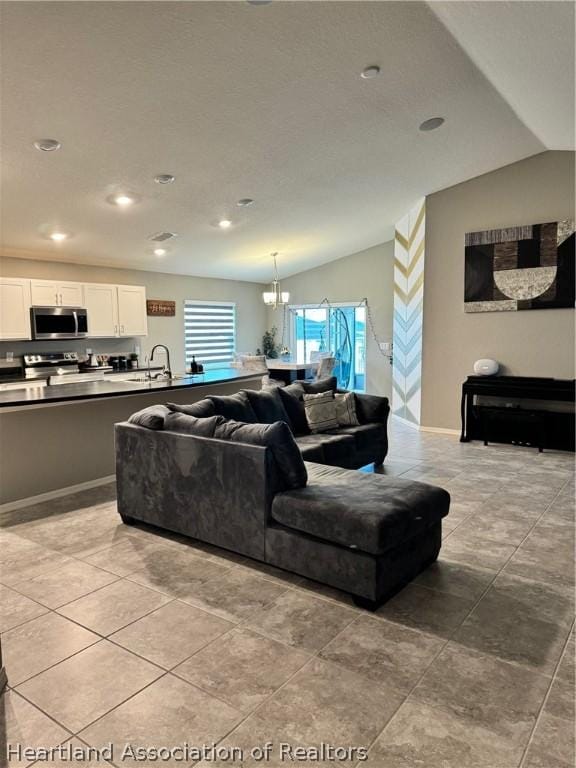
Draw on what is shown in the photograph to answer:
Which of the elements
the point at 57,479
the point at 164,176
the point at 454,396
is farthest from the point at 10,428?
the point at 454,396

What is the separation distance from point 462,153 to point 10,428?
5.25 m

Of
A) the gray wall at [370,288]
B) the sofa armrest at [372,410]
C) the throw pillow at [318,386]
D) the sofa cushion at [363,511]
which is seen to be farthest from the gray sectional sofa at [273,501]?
the gray wall at [370,288]

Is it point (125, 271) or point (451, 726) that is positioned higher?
point (125, 271)

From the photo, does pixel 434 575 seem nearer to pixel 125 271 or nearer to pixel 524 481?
pixel 524 481

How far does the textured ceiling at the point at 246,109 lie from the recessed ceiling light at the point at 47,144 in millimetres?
63

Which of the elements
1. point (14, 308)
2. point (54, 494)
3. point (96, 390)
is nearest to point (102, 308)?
point (14, 308)

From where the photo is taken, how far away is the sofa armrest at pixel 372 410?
5.25 meters

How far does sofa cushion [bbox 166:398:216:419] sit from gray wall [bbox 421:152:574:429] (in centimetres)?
413

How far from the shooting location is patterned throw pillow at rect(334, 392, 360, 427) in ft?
16.7

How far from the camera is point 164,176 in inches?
197

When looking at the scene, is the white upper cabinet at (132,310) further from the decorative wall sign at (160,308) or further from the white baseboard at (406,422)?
the white baseboard at (406,422)

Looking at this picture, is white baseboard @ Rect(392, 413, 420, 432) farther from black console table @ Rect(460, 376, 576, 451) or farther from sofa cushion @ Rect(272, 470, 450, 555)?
sofa cushion @ Rect(272, 470, 450, 555)

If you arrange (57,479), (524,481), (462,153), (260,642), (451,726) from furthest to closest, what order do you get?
(462,153) → (524,481) → (57,479) → (260,642) → (451,726)

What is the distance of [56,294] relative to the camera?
6.66m
